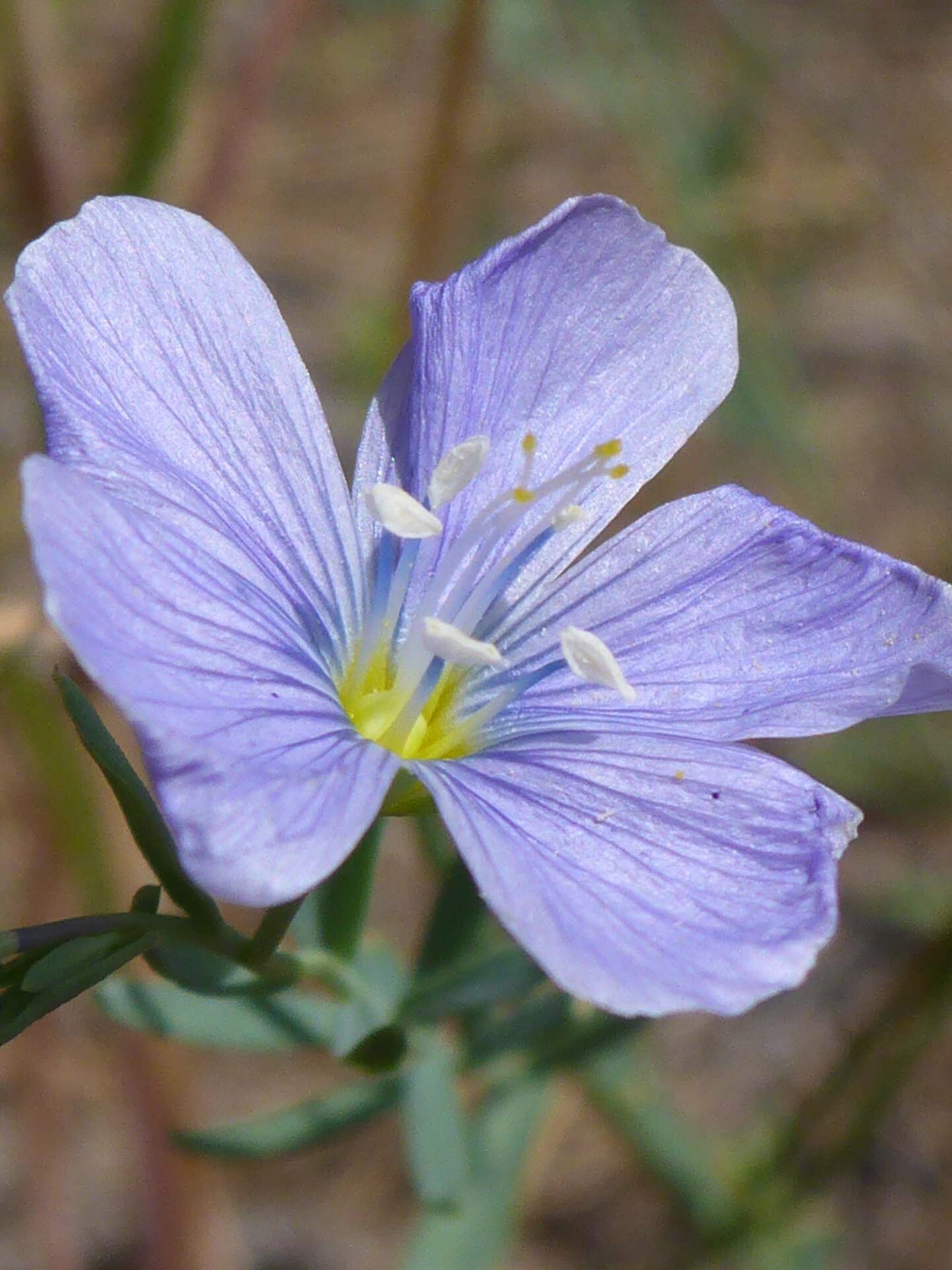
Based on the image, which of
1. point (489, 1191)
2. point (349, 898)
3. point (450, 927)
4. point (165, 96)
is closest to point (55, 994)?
point (349, 898)

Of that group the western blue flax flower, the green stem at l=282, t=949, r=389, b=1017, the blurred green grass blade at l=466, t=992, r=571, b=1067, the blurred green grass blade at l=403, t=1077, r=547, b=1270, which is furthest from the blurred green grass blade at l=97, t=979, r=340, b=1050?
the blurred green grass blade at l=403, t=1077, r=547, b=1270

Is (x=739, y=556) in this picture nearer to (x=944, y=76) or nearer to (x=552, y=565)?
(x=552, y=565)

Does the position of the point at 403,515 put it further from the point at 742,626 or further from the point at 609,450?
the point at 742,626

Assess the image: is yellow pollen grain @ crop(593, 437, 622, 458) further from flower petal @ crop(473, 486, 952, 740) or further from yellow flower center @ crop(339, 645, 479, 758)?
yellow flower center @ crop(339, 645, 479, 758)

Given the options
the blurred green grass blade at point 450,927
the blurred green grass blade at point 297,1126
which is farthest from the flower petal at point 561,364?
the blurred green grass blade at point 297,1126

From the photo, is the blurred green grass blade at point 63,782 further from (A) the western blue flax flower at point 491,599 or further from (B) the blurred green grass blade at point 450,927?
(A) the western blue flax flower at point 491,599
